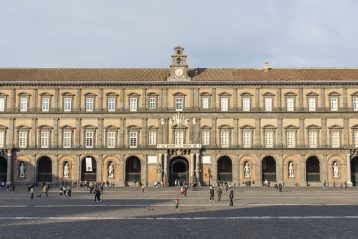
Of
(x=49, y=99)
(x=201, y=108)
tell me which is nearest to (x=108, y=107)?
(x=49, y=99)

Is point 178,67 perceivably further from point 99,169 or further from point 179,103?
point 99,169

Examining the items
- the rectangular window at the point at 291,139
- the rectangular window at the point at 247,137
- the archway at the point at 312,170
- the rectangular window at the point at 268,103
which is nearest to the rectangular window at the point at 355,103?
the archway at the point at 312,170

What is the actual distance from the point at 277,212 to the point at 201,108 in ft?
126

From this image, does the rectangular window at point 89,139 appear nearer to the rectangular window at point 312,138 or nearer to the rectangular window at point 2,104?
the rectangular window at point 2,104

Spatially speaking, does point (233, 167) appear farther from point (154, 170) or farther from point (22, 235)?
point (22, 235)

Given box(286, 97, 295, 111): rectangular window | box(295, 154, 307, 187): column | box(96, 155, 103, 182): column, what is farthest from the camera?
box(286, 97, 295, 111): rectangular window

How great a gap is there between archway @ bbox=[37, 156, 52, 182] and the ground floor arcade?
1.19 feet

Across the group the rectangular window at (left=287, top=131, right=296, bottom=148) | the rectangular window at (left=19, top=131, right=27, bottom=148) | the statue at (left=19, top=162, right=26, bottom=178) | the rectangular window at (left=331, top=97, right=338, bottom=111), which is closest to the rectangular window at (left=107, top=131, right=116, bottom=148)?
the rectangular window at (left=19, top=131, right=27, bottom=148)

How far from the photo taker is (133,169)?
6812 centimetres

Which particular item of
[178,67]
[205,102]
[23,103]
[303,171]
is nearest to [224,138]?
[205,102]

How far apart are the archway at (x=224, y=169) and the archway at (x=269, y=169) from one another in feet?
14.6

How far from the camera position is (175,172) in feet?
225

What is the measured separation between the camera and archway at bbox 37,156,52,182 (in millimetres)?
67394

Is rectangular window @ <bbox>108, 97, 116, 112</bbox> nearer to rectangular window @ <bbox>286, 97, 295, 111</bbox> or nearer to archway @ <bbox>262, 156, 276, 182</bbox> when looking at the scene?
archway @ <bbox>262, 156, 276, 182</bbox>
